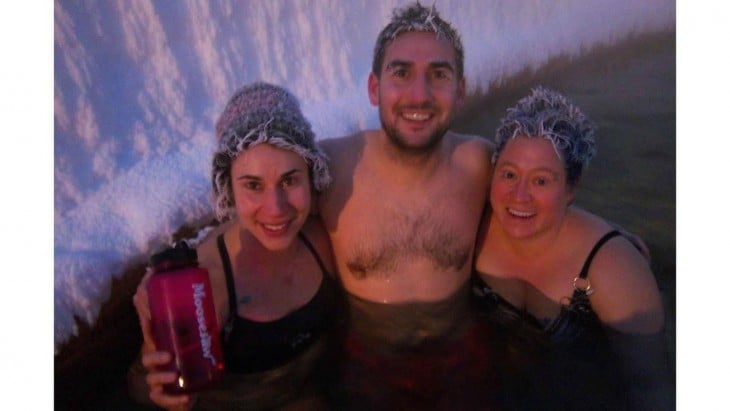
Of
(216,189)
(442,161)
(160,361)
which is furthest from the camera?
(442,161)

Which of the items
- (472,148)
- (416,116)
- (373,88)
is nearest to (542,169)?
(472,148)

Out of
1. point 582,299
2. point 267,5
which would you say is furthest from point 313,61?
point 582,299

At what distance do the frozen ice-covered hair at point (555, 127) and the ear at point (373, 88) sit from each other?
1.18 ft

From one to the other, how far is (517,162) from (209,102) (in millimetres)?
873

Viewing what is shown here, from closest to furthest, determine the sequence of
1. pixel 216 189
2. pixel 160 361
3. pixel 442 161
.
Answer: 1. pixel 160 361
2. pixel 216 189
3. pixel 442 161

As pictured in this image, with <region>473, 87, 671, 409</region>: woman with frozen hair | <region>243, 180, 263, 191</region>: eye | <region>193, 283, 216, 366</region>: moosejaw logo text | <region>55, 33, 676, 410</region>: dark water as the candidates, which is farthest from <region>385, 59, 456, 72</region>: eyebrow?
<region>193, 283, 216, 366</region>: moosejaw logo text

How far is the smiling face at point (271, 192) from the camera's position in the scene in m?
1.49

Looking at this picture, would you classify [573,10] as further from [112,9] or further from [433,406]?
[112,9]

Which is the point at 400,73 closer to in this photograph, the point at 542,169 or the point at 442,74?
the point at 442,74

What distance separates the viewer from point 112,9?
5.35ft

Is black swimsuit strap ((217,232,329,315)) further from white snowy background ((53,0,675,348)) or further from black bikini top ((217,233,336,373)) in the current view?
white snowy background ((53,0,675,348))

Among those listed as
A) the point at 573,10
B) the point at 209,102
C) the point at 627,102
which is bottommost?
the point at 627,102

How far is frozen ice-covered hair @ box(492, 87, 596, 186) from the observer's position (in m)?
1.58

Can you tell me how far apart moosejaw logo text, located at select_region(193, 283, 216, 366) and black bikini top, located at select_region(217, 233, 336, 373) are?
0.11 m
